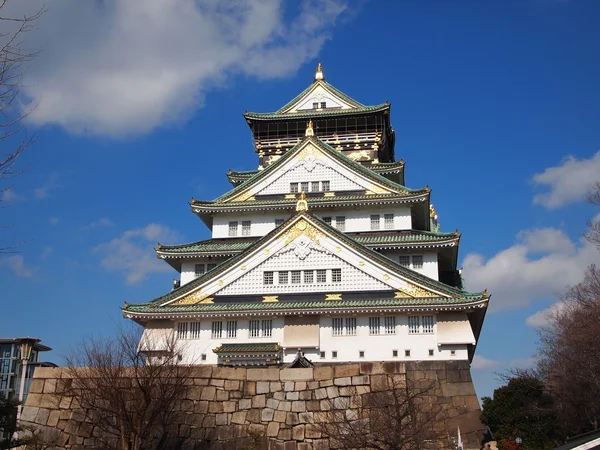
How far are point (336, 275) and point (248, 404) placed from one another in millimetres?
11832

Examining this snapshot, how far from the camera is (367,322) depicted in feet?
102

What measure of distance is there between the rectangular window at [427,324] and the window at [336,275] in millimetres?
4657

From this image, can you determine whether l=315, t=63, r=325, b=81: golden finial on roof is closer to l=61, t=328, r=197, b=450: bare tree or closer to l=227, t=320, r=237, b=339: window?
l=227, t=320, r=237, b=339: window

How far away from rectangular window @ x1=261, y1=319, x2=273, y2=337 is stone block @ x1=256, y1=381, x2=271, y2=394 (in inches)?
380

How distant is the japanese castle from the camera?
30.3m

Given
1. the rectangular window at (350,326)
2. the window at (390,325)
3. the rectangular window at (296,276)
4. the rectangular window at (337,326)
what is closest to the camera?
the window at (390,325)

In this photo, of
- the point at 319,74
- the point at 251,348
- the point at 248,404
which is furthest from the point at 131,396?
the point at 319,74

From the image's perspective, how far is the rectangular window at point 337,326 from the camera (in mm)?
31098

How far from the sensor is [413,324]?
3056cm

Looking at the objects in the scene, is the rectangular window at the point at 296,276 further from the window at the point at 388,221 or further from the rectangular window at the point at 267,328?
the window at the point at 388,221

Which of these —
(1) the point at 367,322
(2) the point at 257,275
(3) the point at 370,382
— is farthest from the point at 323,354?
(3) the point at 370,382

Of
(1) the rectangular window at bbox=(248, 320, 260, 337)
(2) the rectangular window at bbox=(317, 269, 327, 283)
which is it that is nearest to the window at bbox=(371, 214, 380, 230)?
(2) the rectangular window at bbox=(317, 269, 327, 283)

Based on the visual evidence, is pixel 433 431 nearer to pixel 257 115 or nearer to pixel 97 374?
pixel 97 374

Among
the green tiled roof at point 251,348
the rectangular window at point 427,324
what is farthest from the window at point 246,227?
the rectangular window at point 427,324
